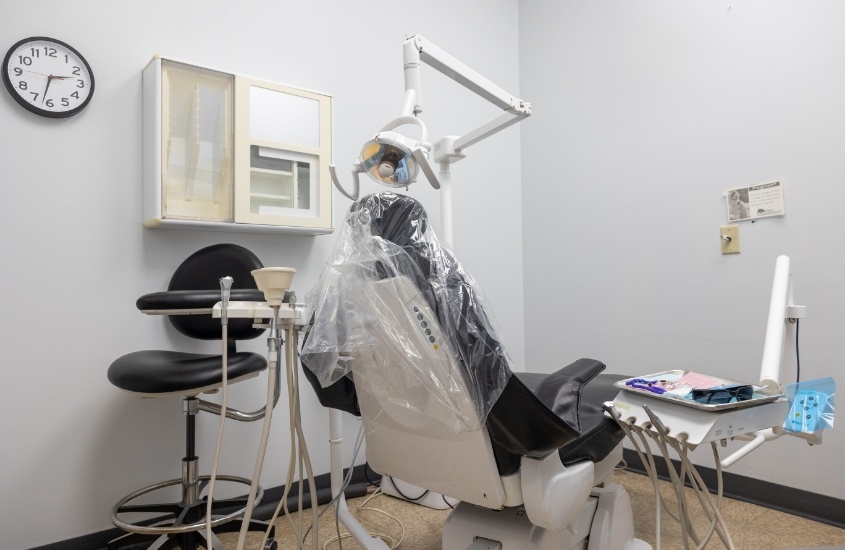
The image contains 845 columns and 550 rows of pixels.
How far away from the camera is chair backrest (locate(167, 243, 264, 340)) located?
1.72 meters

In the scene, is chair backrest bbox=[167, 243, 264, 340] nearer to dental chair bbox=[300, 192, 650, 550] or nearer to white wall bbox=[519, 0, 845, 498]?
dental chair bbox=[300, 192, 650, 550]

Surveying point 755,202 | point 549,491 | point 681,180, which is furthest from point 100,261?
point 755,202

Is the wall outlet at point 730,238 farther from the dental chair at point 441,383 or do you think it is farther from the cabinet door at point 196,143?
the cabinet door at point 196,143

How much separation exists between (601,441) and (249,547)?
116cm

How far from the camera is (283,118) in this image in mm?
1894

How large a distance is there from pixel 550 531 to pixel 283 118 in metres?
1.59

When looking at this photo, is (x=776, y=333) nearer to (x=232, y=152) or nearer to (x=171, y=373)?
(x=171, y=373)

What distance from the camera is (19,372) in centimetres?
156

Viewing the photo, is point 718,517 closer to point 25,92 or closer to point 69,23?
point 25,92

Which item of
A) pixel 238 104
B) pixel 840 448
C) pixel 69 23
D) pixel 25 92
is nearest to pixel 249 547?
pixel 238 104

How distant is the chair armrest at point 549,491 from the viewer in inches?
40.4

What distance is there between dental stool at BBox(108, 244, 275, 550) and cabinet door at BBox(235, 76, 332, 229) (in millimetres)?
203

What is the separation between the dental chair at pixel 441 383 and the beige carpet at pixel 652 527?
2.06 ft

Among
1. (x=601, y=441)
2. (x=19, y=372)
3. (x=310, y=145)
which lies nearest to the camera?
(x=601, y=441)
